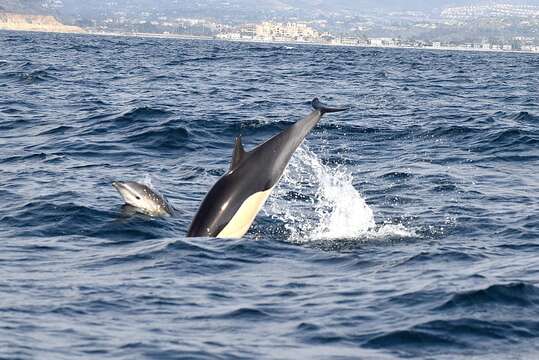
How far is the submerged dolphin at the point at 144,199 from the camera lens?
626 inches

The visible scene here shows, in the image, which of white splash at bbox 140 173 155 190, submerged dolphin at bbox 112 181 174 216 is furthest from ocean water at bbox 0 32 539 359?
submerged dolphin at bbox 112 181 174 216

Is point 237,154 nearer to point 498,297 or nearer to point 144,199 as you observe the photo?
point 144,199

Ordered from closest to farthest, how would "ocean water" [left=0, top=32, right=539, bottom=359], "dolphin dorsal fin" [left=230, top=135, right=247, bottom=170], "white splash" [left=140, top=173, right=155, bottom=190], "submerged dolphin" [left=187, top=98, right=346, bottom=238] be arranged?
"ocean water" [left=0, top=32, right=539, bottom=359] → "dolphin dorsal fin" [left=230, top=135, right=247, bottom=170] → "submerged dolphin" [left=187, top=98, right=346, bottom=238] → "white splash" [left=140, top=173, right=155, bottom=190]

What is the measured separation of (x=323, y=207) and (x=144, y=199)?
9.55 feet

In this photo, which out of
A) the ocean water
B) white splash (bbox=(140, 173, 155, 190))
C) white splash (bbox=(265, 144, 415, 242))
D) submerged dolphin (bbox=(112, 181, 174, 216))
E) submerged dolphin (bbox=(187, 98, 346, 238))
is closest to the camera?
the ocean water

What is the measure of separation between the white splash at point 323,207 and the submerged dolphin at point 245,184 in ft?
3.83

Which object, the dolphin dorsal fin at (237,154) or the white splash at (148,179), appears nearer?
the dolphin dorsal fin at (237,154)

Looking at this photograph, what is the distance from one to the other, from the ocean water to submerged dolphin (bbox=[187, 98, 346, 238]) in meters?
0.34

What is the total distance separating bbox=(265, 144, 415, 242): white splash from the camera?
14812 mm

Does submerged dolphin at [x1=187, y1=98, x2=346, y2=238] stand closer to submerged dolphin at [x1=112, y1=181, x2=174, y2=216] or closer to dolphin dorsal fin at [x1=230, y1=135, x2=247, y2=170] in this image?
dolphin dorsal fin at [x1=230, y1=135, x2=247, y2=170]

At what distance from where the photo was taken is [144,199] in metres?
16.0

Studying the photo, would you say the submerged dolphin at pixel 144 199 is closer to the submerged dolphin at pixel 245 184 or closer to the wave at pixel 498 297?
the submerged dolphin at pixel 245 184

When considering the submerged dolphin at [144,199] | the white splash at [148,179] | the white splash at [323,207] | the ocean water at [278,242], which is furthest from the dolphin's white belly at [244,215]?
the white splash at [148,179]

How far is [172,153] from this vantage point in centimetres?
2291
